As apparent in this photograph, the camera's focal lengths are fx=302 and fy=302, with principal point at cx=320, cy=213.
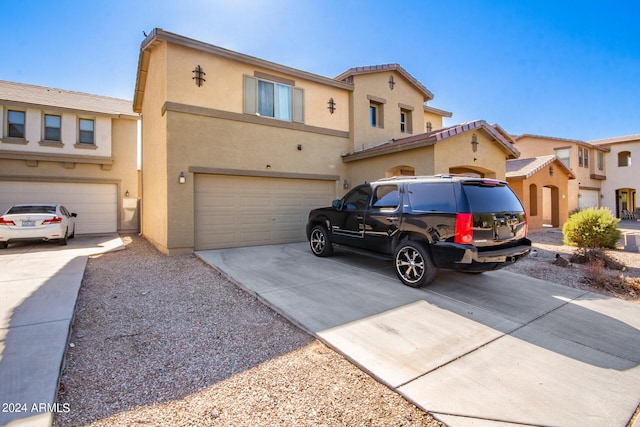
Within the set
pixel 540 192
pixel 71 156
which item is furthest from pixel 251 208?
pixel 540 192

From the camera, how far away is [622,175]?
82.3 feet

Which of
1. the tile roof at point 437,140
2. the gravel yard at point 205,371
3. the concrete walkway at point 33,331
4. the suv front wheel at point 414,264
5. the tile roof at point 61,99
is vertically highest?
the tile roof at point 61,99

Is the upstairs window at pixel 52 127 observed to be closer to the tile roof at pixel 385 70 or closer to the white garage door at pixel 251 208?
the white garage door at pixel 251 208

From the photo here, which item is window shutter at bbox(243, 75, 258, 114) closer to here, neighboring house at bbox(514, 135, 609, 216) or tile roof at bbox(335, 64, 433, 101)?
tile roof at bbox(335, 64, 433, 101)

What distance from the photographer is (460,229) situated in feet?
15.8

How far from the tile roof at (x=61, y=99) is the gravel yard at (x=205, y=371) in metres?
13.1

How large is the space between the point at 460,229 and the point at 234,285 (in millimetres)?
4241

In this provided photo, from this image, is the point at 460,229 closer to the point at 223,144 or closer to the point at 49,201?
the point at 223,144

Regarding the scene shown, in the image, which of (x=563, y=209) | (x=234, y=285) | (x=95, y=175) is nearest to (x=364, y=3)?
(x=234, y=285)

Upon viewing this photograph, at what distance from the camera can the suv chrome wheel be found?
785cm

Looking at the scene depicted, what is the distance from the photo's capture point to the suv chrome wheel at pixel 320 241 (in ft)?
25.8

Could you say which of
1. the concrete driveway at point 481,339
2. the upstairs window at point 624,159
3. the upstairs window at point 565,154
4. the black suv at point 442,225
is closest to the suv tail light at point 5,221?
the concrete driveway at point 481,339

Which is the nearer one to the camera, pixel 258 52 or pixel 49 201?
pixel 258 52

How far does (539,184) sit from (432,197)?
46.4 ft
